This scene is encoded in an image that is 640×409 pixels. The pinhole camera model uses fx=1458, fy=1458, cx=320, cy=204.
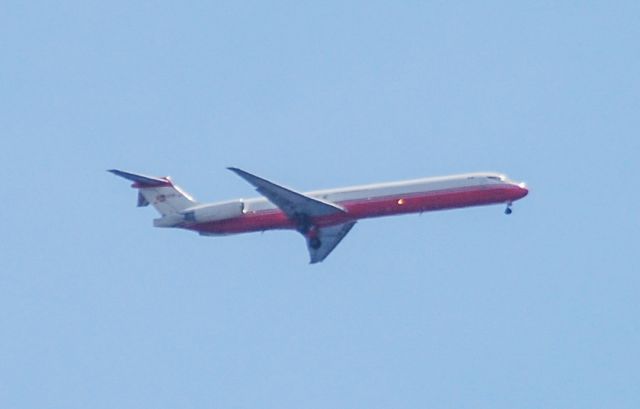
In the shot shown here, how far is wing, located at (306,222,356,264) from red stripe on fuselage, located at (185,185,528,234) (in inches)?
84.0

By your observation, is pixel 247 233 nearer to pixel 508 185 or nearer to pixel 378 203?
pixel 378 203

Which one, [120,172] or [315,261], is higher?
[120,172]

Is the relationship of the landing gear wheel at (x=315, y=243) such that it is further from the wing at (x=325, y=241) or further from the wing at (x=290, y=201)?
the wing at (x=290, y=201)

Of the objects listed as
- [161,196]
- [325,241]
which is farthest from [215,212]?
[325,241]

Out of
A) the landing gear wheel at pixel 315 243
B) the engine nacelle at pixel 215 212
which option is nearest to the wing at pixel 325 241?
the landing gear wheel at pixel 315 243

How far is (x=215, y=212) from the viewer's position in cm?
7219

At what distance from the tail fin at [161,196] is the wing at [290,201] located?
5.49 metres

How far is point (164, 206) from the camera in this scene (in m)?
74.2

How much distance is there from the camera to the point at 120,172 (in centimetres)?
7012

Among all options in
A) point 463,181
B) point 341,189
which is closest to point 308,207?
point 341,189

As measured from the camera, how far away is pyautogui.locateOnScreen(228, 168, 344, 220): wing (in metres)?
69.1

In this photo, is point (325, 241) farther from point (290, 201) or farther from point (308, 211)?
point (290, 201)

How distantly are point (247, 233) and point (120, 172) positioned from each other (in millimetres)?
7157

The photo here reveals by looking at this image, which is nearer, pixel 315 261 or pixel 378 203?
pixel 378 203
